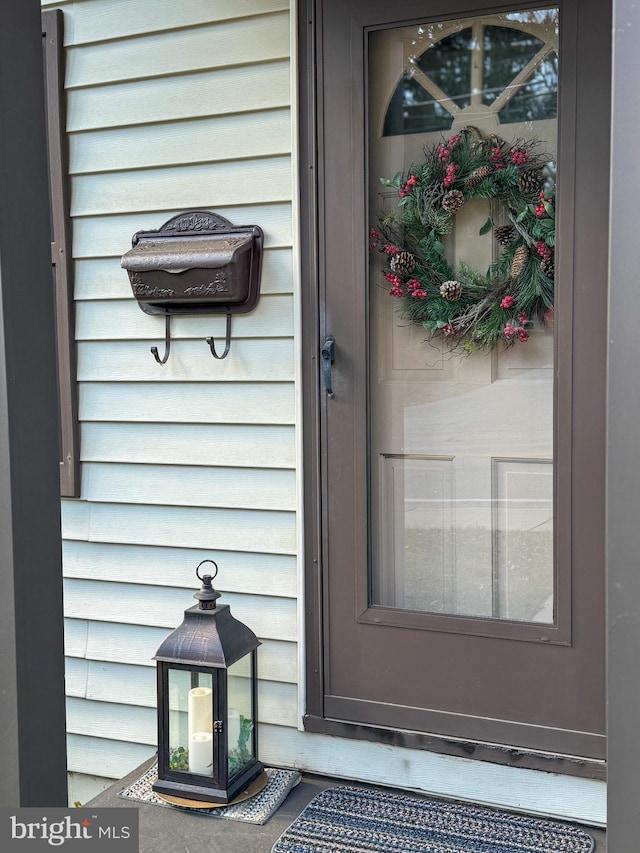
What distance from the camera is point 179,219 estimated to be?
2.67m

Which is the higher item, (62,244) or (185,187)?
(185,187)

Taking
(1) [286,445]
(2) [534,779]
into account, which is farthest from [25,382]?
(2) [534,779]

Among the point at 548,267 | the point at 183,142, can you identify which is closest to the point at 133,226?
the point at 183,142

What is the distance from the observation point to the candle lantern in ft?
7.68

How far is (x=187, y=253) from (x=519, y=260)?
0.95 meters

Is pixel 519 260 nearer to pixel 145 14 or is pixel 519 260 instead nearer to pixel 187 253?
pixel 187 253

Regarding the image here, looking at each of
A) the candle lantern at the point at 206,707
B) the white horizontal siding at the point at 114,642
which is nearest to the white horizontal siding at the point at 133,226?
the candle lantern at the point at 206,707

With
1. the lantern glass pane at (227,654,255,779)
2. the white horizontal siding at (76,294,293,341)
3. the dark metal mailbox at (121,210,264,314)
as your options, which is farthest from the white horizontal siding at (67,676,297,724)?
the dark metal mailbox at (121,210,264,314)

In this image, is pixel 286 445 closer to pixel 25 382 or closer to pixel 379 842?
pixel 379 842

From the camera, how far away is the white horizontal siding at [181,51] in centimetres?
252

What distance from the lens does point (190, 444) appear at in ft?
8.92

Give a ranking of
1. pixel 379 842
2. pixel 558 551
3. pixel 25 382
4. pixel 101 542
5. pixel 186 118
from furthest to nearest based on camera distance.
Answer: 1. pixel 101 542
2. pixel 186 118
3. pixel 558 551
4. pixel 379 842
5. pixel 25 382

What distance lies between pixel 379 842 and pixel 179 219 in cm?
184

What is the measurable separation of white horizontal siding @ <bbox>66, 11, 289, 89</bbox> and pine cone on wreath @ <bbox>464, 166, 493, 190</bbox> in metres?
0.65
